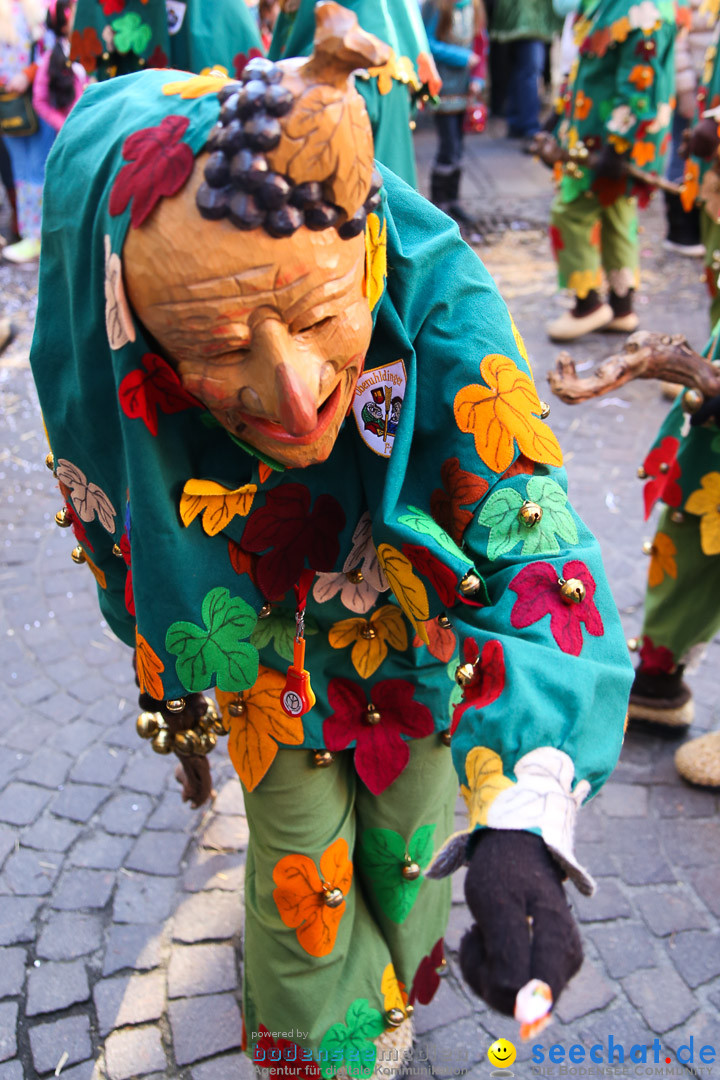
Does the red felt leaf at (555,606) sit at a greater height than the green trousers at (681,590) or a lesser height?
greater

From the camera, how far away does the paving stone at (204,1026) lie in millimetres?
2268

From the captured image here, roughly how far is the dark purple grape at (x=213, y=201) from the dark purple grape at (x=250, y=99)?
9 cm

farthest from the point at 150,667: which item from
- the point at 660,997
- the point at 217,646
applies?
the point at 660,997

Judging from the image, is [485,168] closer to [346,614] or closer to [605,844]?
[605,844]

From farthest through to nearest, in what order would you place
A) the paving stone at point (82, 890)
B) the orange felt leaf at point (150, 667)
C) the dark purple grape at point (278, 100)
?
the paving stone at point (82, 890) < the orange felt leaf at point (150, 667) < the dark purple grape at point (278, 100)

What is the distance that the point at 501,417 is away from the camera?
4.43ft

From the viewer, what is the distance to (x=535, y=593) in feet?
4.22

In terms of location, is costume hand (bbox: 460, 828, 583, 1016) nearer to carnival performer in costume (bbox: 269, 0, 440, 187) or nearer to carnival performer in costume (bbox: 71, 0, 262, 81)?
carnival performer in costume (bbox: 269, 0, 440, 187)

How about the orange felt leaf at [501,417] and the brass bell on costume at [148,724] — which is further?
the brass bell on costume at [148,724]

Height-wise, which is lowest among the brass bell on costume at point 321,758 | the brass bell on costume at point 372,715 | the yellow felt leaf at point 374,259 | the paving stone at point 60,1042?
the paving stone at point 60,1042

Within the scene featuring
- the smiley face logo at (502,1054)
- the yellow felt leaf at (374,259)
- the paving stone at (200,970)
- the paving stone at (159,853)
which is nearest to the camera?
the yellow felt leaf at (374,259)

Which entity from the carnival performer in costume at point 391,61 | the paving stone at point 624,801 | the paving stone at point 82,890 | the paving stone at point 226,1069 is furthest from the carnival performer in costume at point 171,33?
the paving stone at point 226,1069

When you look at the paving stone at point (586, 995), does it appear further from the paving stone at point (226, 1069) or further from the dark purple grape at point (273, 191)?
the dark purple grape at point (273, 191)

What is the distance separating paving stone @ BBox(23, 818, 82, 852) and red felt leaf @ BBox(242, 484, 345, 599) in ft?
5.56
